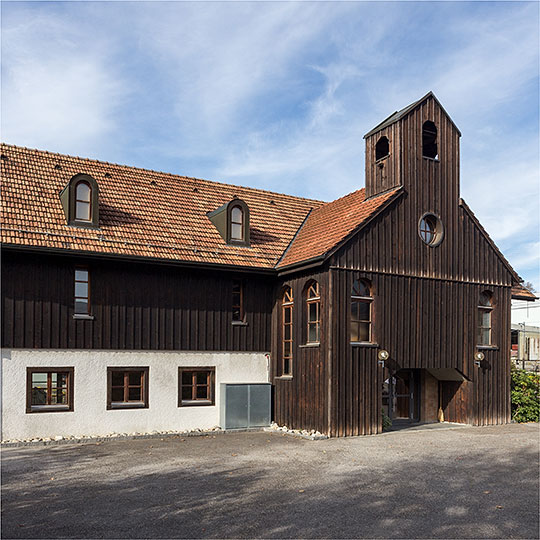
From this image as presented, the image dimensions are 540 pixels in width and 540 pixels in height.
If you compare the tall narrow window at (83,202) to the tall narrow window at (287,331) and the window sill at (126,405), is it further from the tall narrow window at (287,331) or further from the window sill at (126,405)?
the tall narrow window at (287,331)

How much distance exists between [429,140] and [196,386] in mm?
11027

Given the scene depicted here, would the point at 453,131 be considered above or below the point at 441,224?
above

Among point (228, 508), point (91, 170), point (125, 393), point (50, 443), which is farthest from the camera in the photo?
point (91, 170)

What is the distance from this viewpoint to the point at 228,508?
10.2m

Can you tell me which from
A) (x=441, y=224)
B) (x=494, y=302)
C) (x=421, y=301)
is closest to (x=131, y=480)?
(x=421, y=301)

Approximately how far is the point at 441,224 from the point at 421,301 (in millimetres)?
2614

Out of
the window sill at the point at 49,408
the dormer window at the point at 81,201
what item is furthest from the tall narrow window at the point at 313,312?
the window sill at the point at 49,408

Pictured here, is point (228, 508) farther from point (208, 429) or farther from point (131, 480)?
point (208, 429)

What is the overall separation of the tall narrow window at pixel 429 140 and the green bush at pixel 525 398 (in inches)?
326

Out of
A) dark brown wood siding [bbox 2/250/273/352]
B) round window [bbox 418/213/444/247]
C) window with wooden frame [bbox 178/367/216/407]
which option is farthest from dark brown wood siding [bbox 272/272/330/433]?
round window [bbox 418/213/444/247]

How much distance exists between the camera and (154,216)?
20359 millimetres

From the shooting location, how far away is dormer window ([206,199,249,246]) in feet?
67.9

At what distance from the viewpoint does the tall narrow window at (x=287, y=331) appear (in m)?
20.2

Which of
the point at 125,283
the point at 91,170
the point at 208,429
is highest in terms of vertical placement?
the point at 91,170
